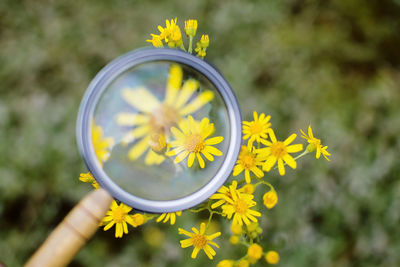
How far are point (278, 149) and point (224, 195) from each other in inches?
12.9

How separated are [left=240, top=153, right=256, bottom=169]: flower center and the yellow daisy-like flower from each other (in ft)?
0.99

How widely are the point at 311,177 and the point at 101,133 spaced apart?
1.93 metres

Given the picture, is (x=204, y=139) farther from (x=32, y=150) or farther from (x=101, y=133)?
(x=32, y=150)

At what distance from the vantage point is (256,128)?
1.48 meters

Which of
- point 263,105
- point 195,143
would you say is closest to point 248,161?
point 195,143

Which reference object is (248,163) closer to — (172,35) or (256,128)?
(256,128)

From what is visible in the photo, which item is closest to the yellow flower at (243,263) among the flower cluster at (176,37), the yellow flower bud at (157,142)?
the yellow flower bud at (157,142)

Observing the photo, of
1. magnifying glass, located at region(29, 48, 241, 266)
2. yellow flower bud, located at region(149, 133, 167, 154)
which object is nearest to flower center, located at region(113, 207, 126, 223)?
magnifying glass, located at region(29, 48, 241, 266)

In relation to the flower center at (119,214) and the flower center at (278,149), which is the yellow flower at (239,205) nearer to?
the flower center at (278,149)

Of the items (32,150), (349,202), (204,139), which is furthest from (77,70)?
(349,202)

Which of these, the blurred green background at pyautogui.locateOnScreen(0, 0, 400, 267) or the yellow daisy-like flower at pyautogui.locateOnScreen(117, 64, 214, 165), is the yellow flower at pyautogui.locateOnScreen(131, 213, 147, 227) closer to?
the yellow daisy-like flower at pyautogui.locateOnScreen(117, 64, 214, 165)

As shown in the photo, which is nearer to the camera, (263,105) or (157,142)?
(157,142)

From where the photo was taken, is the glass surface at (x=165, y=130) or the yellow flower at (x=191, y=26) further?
the yellow flower at (x=191, y=26)

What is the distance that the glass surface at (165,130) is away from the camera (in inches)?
51.3
